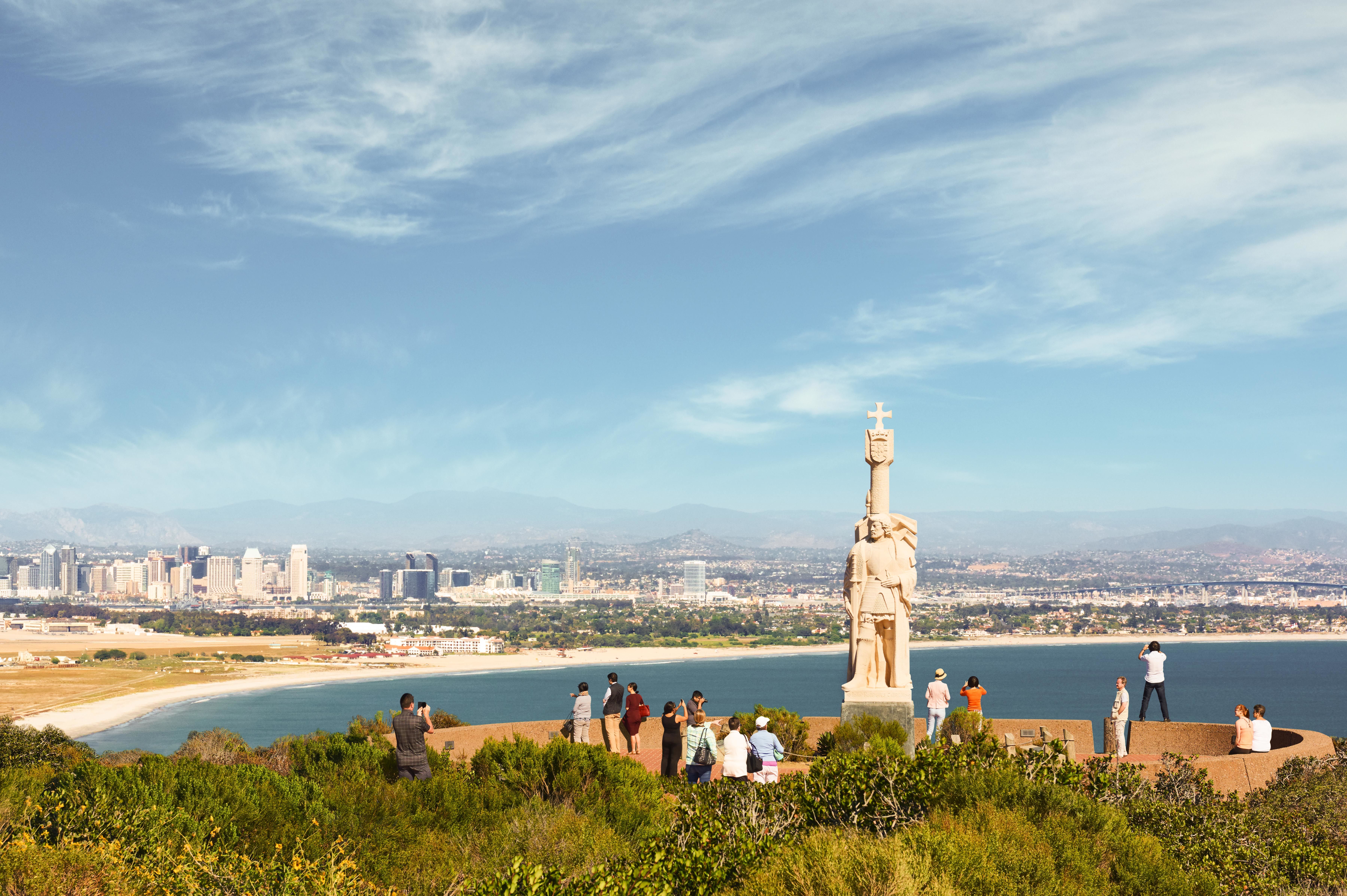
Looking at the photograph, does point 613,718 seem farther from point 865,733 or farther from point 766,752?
point 766,752

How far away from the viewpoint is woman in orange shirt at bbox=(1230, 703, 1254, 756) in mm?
11555

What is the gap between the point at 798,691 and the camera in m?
72.4

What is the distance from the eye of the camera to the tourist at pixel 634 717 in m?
12.1

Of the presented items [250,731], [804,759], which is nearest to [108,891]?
[804,759]

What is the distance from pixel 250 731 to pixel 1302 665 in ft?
270

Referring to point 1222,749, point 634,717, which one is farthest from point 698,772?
point 1222,749

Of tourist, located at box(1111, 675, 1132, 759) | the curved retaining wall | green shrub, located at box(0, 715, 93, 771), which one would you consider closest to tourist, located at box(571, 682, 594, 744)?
tourist, located at box(1111, 675, 1132, 759)

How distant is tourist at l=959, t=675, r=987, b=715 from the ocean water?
2162 centimetres

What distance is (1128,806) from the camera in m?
7.40

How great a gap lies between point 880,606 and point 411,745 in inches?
217

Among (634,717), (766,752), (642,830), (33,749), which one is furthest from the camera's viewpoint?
(33,749)

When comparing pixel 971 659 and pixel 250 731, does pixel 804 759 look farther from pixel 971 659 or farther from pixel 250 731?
pixel 971 659

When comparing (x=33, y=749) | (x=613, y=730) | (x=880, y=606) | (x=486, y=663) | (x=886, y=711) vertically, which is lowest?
(x=486, y=663)

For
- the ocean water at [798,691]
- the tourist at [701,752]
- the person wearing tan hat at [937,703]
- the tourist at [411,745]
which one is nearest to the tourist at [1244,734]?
the person wearing tan hat at [937,703]
